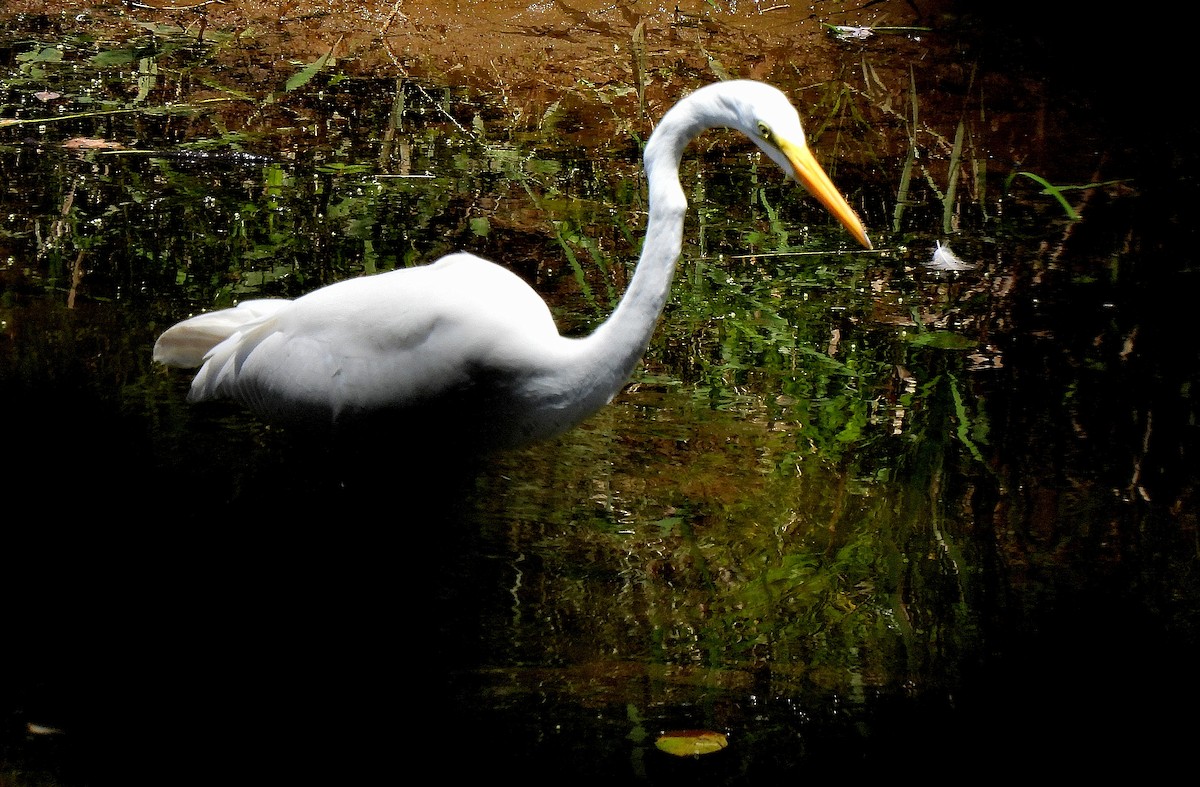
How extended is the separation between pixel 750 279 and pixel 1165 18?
4.03 meters

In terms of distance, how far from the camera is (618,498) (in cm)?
327

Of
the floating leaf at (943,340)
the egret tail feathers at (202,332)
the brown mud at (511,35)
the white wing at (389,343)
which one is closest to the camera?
the white wing at (389,343)

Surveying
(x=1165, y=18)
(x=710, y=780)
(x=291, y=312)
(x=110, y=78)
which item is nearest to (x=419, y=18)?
(x=110, y=78)

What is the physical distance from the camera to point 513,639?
2.74 meters

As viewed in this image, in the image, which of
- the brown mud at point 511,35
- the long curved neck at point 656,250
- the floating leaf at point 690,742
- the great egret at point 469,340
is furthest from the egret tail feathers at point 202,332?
the brown mud at point 511,35

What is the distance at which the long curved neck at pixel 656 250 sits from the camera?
2.44m

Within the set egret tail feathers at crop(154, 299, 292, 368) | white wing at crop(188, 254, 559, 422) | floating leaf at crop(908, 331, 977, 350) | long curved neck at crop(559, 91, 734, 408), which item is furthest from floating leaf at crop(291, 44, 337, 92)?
long curved neck at crop(559, 91, 734, 408)

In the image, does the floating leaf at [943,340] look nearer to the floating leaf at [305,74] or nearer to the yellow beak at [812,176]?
the yellow beak at [812,176]

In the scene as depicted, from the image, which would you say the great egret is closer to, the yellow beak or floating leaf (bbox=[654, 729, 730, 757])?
the yellow beak

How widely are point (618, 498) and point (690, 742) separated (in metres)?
0.94

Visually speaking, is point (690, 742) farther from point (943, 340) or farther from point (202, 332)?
point (943, 340)

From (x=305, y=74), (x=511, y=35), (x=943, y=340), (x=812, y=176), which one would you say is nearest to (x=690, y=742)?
(x=812, y=176)

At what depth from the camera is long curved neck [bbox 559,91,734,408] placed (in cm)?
244

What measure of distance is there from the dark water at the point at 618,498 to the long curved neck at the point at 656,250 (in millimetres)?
680
